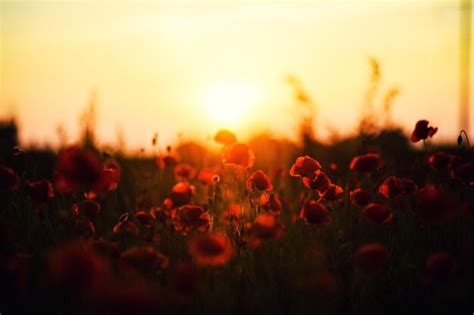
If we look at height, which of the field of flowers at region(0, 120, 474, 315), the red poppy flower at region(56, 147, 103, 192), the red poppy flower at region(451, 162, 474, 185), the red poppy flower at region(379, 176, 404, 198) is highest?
the red poppy flower at region(56, 147, 103, 192)

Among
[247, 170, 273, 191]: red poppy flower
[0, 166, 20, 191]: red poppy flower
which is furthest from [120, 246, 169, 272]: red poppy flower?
[0, 166, 20, 191]: red poppy flower

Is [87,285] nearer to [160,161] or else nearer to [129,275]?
[129,275]

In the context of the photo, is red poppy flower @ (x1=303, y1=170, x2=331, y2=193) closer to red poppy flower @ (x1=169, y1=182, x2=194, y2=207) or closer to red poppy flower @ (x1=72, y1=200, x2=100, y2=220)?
red poppy flower @ (x1=169, y1=182, x2=194, y2=207)

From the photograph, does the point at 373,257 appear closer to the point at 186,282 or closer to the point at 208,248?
the point at 208,248

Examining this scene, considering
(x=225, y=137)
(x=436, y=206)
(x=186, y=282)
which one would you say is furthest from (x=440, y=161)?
(x=186, y=282)

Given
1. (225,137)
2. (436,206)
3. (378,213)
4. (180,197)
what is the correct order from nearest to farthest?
(436,206)
(378,213)
(180,197)
(225,137)

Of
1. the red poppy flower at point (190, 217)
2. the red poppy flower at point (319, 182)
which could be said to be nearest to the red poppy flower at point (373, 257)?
the red poppy flower at point (319, 182)

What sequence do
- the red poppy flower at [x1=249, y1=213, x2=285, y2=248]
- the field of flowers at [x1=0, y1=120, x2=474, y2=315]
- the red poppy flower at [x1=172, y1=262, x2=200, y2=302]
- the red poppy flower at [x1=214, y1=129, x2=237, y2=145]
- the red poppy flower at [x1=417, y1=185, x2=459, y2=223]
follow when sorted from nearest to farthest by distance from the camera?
1. the red poppy flower at [x1=172, y1=262, x2=200, y2=302]
2. the field of flowers at [x1=0, y1=120, x2=474, y2=315]
3. the red poppy flower at [x1=417, y1=185, x2=459, y2=223]
4. the red poppy flower at [x1=249, y1=213, x2=285, y2=248]
5. the red poppy flower at [x1=214, y1=129, x2=237, y2=145]

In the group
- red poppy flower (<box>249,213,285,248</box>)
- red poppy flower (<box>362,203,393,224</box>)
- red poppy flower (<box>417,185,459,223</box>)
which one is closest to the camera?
red poppy flower (<box>417,185,459,223</box>)
